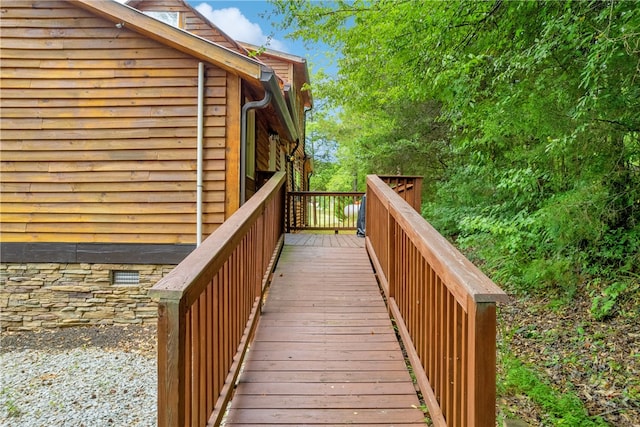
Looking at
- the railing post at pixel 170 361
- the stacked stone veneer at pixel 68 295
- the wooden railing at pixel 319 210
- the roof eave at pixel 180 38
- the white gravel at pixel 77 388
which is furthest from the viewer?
the wooden railing at pixel 319 210

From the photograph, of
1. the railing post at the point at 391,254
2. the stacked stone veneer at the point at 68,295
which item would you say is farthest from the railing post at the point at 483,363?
the stacked stone veneer at the point at 68,295

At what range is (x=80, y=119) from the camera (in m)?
4.82

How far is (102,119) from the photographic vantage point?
482 cm

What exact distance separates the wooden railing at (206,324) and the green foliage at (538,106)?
280 cm

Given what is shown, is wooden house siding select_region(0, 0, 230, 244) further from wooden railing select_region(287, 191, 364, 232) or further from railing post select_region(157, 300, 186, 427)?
railing post select_region(157, 300, 186, 427)

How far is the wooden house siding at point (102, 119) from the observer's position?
4777mm

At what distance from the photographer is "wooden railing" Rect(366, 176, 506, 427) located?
1249 mm

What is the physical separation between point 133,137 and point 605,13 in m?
5.20

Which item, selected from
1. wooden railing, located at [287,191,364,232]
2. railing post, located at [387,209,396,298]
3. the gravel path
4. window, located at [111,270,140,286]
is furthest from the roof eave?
the gravel path

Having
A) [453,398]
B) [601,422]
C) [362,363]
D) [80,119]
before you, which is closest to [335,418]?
[362,363]

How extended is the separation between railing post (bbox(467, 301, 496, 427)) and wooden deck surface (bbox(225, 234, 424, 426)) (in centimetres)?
76

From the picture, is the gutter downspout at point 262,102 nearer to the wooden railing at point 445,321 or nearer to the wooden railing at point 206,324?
the wooden railing at point 206,324

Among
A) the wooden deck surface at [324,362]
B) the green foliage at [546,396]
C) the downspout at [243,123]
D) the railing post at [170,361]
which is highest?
the downspout at [243,123]

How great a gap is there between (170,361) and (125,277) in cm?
441
